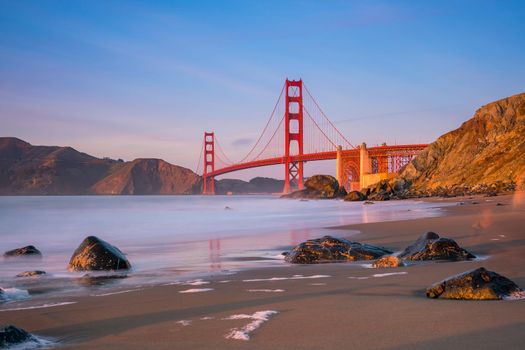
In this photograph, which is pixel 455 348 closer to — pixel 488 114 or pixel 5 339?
pixel 5 339

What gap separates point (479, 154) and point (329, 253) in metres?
39.1

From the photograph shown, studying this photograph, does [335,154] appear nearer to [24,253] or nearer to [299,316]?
[24,253]

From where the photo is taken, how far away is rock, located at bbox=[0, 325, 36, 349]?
8.11ft

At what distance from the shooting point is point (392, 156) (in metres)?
56.6

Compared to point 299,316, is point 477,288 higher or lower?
higher

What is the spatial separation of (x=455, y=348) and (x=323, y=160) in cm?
5773

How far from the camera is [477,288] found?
3.38 m

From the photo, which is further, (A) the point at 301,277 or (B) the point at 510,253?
(B) the point at 510,253

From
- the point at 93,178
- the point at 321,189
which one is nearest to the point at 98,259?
the point at 321,189

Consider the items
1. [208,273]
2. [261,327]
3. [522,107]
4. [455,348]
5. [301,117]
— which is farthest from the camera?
[301,117]

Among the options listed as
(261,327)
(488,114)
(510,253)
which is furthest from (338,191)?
(261,327)

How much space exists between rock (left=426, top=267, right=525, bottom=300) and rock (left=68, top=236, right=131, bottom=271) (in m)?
3.59

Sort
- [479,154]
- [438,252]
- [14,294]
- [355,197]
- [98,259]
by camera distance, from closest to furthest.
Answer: [14,294], [438,252], [98,259], [355,197], [479,154]

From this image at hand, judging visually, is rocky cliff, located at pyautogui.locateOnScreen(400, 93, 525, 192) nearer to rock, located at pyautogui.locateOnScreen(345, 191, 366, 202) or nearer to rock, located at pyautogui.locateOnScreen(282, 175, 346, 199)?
rock, located at pyautogui.locateOnScreen(345, 191, 366, 202)
